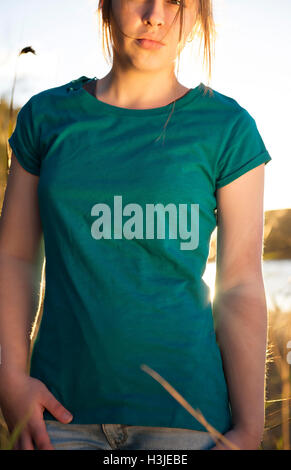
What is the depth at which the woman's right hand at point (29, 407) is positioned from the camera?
1.11m

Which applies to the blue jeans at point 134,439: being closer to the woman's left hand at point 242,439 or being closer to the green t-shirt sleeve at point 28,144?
the woman's left hand at point 242,439

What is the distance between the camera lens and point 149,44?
123cm

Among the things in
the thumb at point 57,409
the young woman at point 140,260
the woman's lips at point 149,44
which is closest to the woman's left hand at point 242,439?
the young woman at point 140,260

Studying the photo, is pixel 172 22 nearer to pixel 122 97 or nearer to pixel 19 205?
pixel 122 97

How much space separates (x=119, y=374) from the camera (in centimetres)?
111

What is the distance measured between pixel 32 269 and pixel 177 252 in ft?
1.23

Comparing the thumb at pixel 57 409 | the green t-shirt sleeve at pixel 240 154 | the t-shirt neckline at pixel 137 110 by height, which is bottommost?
the thumb at pixel 57 409

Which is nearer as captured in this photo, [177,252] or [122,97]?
[177,252]

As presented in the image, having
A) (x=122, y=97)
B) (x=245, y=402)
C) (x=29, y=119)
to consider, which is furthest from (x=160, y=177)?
(x=245, y=402)

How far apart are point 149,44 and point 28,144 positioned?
0.35m

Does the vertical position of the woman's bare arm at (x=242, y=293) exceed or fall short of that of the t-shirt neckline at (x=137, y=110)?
it falls short

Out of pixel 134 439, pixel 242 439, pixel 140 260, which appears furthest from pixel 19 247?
pixel 242 439

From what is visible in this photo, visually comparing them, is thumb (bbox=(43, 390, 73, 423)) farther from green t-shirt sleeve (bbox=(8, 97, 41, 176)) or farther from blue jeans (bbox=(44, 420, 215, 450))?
green t-shirt sleeve (bbox=(8, 97, 41, 176))

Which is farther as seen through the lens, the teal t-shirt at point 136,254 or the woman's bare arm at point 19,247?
the woman's bare arm at point 19,247
